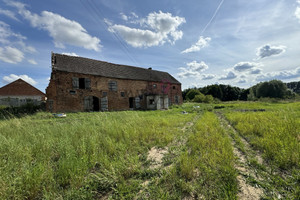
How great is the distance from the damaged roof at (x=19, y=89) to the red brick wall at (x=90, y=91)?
678 inches

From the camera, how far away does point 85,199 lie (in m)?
1.58

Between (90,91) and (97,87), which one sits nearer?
(90,91)

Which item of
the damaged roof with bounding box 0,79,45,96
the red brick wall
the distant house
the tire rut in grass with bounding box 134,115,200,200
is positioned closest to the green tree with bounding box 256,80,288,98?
the red brick wall

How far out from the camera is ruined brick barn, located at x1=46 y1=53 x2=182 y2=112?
40.7 feet

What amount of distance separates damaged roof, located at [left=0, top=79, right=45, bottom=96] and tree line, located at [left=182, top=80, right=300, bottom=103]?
4073 centimetres

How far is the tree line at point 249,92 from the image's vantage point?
111 ft

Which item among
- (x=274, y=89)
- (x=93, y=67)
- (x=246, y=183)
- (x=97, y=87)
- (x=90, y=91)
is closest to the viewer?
(x=246, y=183)

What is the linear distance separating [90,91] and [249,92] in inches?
2666

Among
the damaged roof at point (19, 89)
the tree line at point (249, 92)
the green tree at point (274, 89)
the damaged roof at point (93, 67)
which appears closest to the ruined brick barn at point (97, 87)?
the damaged roof at point (93, 67)

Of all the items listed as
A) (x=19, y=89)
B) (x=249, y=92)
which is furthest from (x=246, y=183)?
(x=249, y=92)

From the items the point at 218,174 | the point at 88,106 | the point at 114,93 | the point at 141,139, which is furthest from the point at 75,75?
the point at 218,174

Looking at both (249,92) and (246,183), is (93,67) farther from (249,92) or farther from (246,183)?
(249,92)

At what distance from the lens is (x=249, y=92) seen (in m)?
52.4

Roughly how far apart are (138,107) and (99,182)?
16302 mm
